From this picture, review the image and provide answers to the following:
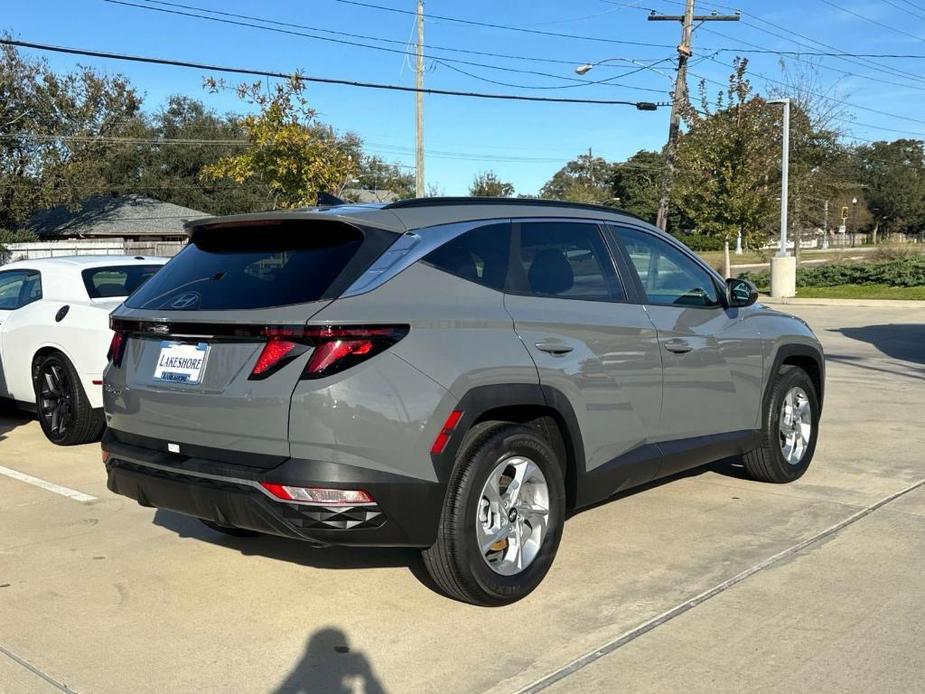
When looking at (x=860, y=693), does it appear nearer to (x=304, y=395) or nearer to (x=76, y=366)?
(x=304, y=395)

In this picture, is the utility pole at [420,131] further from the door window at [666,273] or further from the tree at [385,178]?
the tree at [385,178]

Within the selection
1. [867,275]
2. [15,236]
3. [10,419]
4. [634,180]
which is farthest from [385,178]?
[10,419]

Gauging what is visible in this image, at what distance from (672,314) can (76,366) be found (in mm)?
4984

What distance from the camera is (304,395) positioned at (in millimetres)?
3664

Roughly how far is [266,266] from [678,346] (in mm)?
2386

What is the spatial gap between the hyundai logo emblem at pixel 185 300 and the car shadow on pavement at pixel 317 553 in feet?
Answer: 5.09

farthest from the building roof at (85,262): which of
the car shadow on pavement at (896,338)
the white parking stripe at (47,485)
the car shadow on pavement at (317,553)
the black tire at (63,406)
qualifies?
the car shadow on pavement at (896,338)

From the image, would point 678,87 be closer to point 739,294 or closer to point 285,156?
point 285,156

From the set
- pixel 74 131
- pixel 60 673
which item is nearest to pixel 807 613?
pixel 60 673

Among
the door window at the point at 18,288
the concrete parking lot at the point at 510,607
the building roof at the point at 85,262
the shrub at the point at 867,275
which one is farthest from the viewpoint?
the shrub at the point at 867,275

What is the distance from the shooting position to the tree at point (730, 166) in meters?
27.1

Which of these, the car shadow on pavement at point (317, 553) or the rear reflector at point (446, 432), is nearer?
the rear reflector at point (446, 432)

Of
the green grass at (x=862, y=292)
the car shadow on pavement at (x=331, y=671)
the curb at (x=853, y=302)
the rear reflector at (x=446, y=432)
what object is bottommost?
the car shadow on pavement at (x=331, y=671)

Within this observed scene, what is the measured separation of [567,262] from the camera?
15.9 ft
